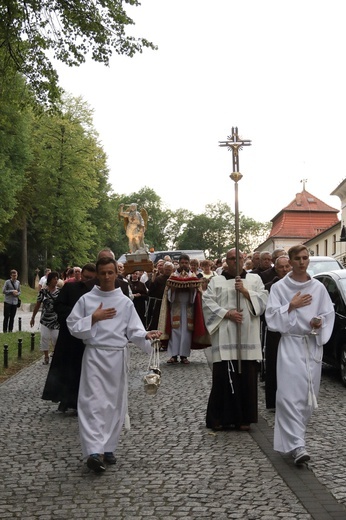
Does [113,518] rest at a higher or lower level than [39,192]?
lower

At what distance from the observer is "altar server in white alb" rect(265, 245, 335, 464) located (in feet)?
23.7

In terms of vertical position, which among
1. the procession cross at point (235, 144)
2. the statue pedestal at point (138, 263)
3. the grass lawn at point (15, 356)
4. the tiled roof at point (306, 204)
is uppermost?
the tiled roof at point (306, 204)

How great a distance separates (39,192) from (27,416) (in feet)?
155

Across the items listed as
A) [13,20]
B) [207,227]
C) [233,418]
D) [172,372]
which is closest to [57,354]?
[233,418]

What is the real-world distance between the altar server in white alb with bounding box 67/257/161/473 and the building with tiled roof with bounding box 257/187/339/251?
294 ft

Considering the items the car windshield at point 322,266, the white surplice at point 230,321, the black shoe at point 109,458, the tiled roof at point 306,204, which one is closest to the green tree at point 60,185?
the car windshield at point 322,266

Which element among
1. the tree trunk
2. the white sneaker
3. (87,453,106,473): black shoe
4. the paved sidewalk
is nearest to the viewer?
the paved sidewalk

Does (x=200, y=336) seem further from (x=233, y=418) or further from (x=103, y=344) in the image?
(x=103, y=344)

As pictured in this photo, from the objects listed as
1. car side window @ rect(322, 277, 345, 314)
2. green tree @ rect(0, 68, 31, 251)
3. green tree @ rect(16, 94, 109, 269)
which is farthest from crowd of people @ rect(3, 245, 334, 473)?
green tree @ rect(16, 94, 109, 269)

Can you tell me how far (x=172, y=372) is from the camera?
45.8ft

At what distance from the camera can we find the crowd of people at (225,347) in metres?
7.12

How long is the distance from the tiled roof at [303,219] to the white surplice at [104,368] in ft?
301

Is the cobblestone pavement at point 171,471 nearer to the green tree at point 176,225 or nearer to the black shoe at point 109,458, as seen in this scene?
the black shoe at point 109,458

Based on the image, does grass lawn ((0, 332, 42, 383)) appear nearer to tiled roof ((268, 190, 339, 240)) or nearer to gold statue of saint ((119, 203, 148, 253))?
gold statue of saint ((119, 203, 148, 253))
